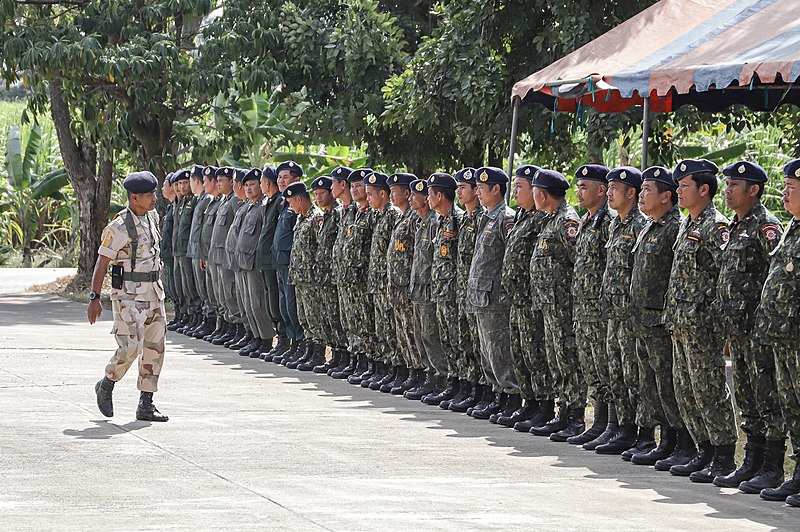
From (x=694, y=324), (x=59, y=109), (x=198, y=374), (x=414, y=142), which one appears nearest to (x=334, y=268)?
(x=198, y=374)

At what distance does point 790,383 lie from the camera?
763 cm

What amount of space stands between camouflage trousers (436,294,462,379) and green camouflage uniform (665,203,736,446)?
2847mm

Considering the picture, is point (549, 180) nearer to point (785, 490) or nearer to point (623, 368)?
point (623, 368)

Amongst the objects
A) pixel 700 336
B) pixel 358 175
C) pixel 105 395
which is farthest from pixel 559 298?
pixel 358 175

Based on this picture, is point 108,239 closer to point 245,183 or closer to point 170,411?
point 170,411

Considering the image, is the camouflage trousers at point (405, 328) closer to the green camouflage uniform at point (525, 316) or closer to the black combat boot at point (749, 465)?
the green camouflage uniform at point (525, 316)

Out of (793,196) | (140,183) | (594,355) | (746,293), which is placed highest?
(793,196)

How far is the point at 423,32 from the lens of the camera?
19.5 m

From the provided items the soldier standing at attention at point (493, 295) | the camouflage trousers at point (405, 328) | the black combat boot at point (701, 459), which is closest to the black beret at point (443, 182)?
the soldier standing at attention at point (493, 295)

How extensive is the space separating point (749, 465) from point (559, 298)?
2020 millimetres

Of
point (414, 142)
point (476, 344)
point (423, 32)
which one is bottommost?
point (476, 344)

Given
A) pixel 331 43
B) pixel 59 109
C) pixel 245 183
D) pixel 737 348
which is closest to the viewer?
pixel 737 348

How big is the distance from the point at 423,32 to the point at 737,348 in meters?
12.0

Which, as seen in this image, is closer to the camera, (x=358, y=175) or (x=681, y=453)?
(x=681, y=453)
